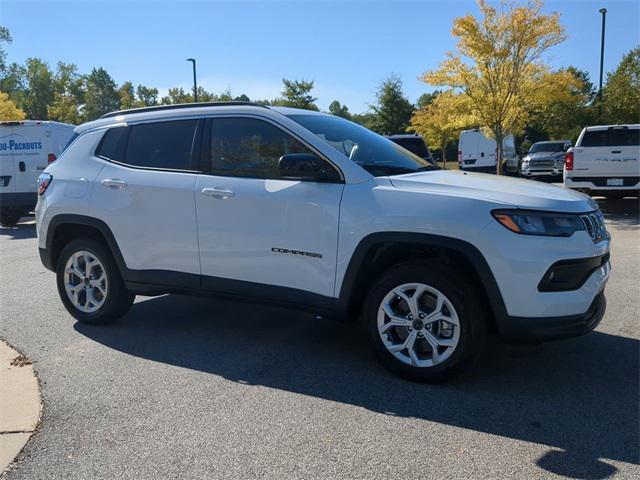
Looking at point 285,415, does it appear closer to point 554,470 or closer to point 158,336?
point 554,470

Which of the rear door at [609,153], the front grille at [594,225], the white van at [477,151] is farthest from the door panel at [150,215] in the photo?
the white van at [477,151]

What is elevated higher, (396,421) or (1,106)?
(1,106)

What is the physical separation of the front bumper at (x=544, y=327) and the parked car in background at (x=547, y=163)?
20.9 metres

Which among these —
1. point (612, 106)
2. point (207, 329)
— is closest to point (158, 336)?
point (207, 329)

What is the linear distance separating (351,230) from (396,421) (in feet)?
4.20

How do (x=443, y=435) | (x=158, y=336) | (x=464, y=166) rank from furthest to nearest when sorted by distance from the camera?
(x=464, y=166) → (x=158, y=336) → (x=443, y=435)

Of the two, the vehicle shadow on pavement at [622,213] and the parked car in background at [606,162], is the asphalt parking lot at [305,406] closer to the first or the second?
the vehicle shadow on pavement at [622,213]

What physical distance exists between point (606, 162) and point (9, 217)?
14.1 metres

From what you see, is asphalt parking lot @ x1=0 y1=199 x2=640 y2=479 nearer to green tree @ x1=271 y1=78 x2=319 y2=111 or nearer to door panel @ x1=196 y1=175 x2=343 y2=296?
door panel @ x1=196 y1=175 x2=343 y2=296

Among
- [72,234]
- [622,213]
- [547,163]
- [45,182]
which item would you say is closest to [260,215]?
[72,234]

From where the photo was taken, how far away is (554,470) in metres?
2.69

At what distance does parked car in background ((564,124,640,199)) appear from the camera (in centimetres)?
1202

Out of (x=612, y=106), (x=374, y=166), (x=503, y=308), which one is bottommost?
(x=503, y=308)

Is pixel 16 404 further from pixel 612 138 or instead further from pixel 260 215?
pixel 612 138
